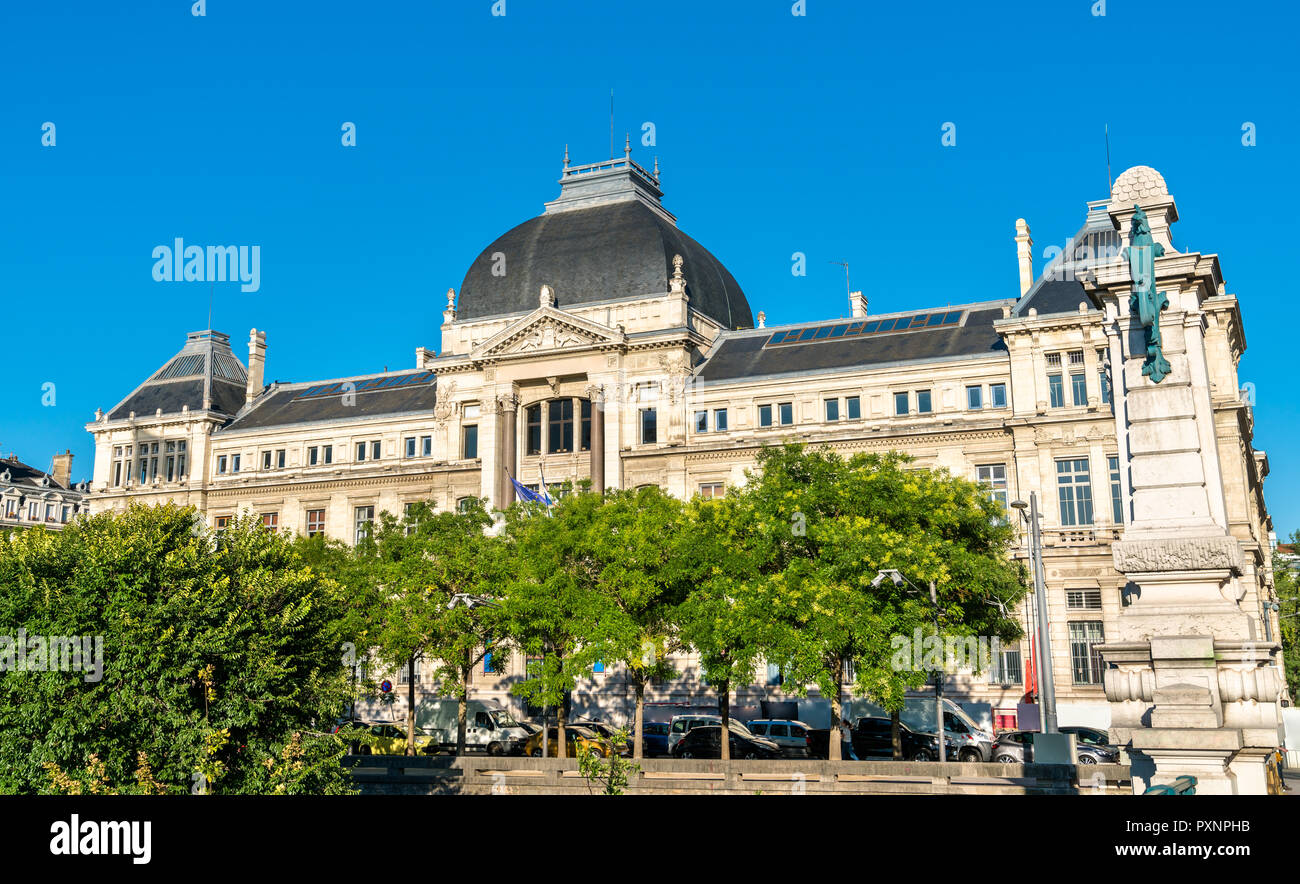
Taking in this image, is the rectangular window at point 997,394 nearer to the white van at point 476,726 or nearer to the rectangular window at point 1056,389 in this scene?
the rectangular window at point 1056,389

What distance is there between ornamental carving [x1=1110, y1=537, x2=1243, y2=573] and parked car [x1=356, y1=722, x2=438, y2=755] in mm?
36570

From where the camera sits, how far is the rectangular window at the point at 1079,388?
58219mm

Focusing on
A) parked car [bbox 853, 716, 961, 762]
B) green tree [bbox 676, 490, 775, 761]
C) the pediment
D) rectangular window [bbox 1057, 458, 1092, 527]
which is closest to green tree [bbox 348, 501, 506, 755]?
green tree [bbox 676, 490, 775, 761]

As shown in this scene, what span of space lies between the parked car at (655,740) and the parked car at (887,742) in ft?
27.5

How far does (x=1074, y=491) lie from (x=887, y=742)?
1787 centimetres

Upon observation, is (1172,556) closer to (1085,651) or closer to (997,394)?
(1085,651)

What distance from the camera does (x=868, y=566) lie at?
1598 inches

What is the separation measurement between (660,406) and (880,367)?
12.7 m

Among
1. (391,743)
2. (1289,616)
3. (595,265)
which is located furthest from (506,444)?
(1289,616)

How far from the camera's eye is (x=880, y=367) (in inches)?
2474

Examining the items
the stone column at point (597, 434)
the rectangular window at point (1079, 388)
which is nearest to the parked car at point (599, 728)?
the stone column at point (597, 434)

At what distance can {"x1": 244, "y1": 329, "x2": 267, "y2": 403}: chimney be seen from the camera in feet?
277
